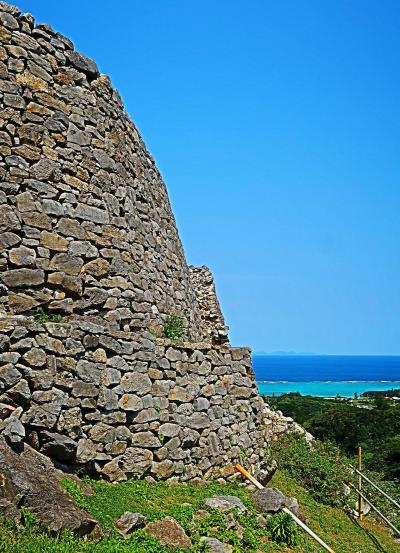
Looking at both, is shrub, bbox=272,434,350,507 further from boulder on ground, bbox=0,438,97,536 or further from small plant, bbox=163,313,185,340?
boulder on ground, bbox=0,438,97,536

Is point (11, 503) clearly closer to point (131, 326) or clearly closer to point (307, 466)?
point (131, 326)

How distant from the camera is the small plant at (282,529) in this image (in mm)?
8312

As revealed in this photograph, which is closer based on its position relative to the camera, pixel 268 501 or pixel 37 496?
pixel 37 496

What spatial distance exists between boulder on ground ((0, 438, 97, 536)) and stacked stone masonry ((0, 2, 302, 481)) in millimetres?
557

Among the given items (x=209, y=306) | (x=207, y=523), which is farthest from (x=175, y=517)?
(x=209, y=306)

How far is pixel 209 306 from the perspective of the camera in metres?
18.6

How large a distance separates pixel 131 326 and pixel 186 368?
1.10m

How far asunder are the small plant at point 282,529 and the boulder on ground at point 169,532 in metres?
1.65

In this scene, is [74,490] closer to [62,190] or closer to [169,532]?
[169,532]

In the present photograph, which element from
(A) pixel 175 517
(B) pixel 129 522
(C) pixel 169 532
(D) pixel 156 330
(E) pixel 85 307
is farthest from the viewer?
(D) pixel 156 330

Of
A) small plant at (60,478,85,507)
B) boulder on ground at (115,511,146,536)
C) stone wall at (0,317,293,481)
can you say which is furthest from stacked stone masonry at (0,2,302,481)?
boulder on ground at (115,511,146,536)

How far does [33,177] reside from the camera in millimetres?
9312

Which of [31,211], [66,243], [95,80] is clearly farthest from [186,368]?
[95,80]

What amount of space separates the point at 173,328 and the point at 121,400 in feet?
9.14
